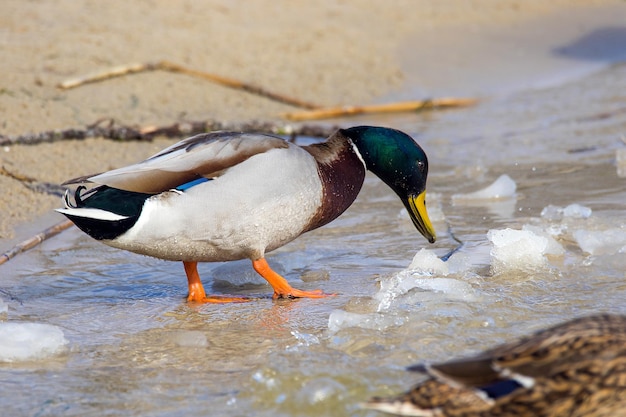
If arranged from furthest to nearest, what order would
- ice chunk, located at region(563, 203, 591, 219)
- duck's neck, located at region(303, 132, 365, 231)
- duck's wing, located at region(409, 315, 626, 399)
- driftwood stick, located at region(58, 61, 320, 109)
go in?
driftwood stick, located at region(58, 61, 320, 109) → ice chunk, located at region(563, 203, 591, 219) → duck's neck, located at region(303, 132, 365, 231) → duck's wing, located at region(409, 315, 626, 399)

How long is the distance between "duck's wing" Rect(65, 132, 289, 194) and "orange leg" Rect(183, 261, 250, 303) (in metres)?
0.50

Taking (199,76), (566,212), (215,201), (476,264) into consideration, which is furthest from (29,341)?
(199,76)

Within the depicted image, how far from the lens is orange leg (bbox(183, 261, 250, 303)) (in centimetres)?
440

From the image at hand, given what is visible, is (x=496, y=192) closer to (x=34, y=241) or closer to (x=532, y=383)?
(x=34, y=241)

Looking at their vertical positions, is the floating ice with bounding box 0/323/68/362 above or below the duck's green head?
below

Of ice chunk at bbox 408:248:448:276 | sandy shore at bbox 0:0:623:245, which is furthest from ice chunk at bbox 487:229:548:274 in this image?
sandy shore at bbox 0:0:623:245

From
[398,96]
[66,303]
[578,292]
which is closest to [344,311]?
[578,292]

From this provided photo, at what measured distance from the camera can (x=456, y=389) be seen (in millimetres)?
2631

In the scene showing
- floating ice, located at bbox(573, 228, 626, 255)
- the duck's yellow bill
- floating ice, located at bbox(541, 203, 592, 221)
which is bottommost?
floating ice, located at bbox(541, 203, 592, 221)

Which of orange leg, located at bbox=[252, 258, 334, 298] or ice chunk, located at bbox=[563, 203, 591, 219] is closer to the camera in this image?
orange leg, located at bbox=[252, 258, 334, 298]

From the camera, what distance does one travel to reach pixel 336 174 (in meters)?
4.58

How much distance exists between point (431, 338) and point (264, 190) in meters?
1.09

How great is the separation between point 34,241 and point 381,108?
480cm

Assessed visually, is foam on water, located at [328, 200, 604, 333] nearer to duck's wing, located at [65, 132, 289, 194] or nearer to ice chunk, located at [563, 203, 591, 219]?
ice chunk, located at [563, 203, 591, 219]
